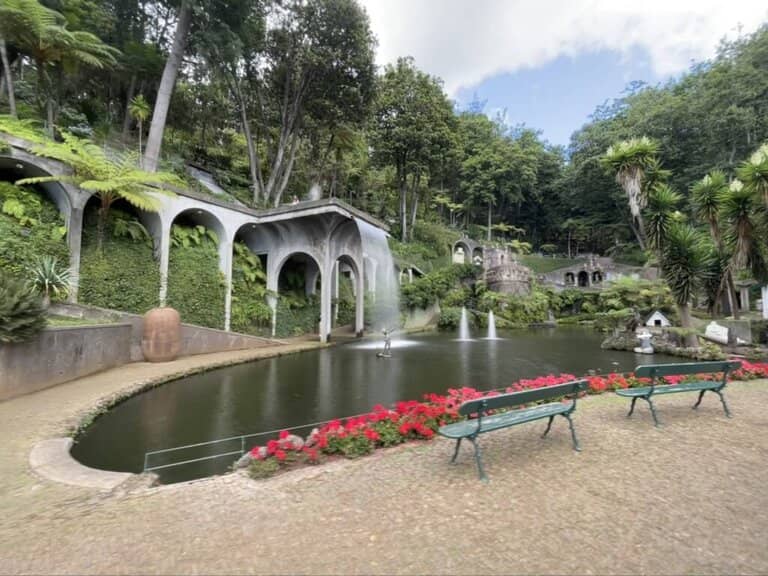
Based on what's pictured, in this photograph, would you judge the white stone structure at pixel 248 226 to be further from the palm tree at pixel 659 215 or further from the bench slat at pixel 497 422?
the bench slat at pixel 497 422

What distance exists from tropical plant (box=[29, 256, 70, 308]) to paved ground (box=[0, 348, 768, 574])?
20.9 ft

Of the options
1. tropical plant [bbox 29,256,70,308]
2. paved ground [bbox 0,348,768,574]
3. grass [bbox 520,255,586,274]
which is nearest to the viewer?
paved ground [bbox 0,348,768,574]

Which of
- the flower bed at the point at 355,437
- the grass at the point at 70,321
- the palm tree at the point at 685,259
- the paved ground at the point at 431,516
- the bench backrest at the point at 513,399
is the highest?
the palm tree at the point at 685,259

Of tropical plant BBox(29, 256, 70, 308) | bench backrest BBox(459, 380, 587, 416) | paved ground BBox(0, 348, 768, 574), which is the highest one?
tropical plant BBox(29, 256, 70, 308)

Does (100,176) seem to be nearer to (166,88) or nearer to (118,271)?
(118,271)

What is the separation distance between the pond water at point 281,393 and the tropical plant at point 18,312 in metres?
2.15

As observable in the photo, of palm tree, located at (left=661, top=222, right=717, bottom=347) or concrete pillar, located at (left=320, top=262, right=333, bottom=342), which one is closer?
palm tree, located at (left=661, top=222, right=717, bottom=347)

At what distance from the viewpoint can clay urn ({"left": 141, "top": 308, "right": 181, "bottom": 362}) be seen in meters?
10.4

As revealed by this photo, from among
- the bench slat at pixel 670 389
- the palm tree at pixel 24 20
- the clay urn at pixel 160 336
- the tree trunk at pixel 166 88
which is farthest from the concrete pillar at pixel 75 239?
the bench slat at pixel 670 389

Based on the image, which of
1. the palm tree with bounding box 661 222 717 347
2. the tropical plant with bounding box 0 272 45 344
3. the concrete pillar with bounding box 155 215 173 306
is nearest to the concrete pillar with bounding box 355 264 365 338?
the concrete pillar with bounding box 155 215 173 306

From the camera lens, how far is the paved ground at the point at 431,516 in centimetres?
237

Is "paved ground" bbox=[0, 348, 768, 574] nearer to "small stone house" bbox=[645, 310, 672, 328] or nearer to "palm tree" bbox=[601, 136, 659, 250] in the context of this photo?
"palm tree" bbox=[601, 136, 659, 250]

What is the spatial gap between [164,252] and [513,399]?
13193 millimetres

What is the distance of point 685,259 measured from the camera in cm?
1282
